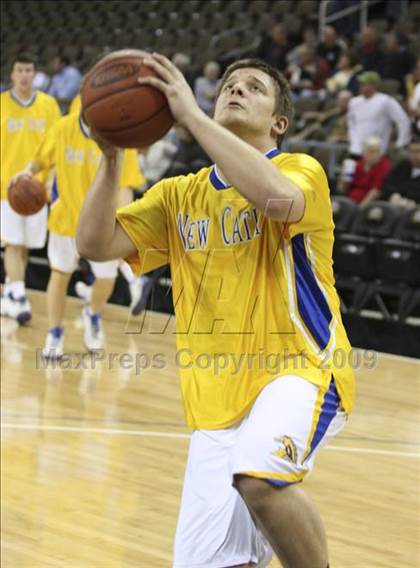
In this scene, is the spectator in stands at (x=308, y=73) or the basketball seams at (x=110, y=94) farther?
the spectator in stands at (x=308, y=73)

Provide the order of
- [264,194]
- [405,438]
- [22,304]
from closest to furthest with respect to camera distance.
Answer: [264,194], [405,438], [22,304]

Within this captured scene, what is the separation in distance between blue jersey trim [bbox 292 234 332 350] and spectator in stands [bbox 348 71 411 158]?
27.5 ft

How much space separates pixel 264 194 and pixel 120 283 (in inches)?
341

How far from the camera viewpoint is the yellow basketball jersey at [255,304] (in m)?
3.07

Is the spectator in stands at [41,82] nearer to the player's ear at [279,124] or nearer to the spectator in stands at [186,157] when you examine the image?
the spectator in stands at [186,157]

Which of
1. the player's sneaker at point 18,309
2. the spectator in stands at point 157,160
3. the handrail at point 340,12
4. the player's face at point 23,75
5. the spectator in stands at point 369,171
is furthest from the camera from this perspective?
the handrail at point 340,12

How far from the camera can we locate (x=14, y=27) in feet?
68.8

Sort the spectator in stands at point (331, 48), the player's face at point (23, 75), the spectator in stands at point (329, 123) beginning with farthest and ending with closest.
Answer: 1. the spectator in stands at point (331, 48)
2. the spectator in stands at point (329, 123)
3. the player's face at point (23, 75)

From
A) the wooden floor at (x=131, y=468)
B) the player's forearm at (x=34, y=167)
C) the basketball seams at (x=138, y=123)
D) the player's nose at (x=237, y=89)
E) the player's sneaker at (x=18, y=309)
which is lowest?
the wooden floor at (x=131, y=468)

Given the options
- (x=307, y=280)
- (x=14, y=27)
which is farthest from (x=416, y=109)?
(x=14, y=27)

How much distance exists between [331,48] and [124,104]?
1159 cm

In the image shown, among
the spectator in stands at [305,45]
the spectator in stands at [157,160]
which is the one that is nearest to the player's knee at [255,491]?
the spectator in stands at [157,160]

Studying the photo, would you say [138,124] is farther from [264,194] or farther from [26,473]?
[26,473]

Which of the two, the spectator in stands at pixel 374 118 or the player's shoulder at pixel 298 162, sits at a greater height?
the spectator in stands at pixel 374 118
